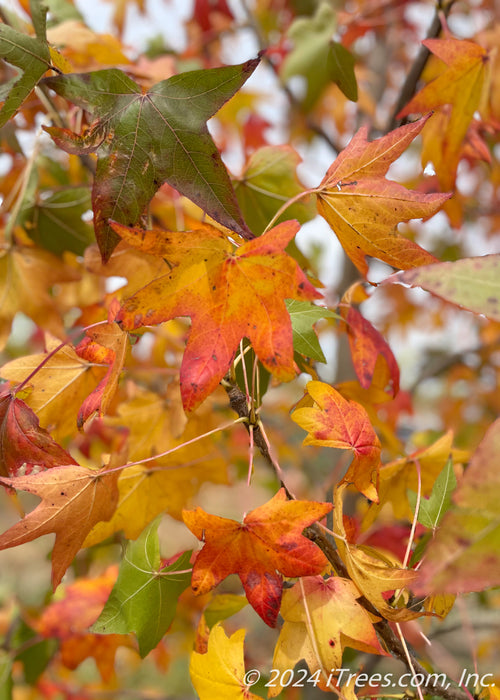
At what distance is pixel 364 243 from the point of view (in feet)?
1.84

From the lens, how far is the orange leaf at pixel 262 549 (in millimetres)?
458

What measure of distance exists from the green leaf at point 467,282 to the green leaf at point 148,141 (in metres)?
0.21

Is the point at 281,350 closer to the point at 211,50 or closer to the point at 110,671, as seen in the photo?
the point at 110,671

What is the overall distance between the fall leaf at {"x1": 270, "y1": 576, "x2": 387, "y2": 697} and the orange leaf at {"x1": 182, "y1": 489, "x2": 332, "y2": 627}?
0.15 feet

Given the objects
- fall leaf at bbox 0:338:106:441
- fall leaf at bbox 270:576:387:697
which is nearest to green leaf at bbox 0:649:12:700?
fall leaf at bbox 0:338:106:441

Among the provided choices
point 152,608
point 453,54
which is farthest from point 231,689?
point 453,54

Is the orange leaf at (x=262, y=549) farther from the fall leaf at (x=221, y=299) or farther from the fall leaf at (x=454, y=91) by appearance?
the fall leaf at (x=454, y=91)

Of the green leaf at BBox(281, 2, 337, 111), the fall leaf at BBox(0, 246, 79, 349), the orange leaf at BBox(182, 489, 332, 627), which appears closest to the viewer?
the orange leaf at BBox(182, 489, 332, 627)

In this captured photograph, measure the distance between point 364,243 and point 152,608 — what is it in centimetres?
49

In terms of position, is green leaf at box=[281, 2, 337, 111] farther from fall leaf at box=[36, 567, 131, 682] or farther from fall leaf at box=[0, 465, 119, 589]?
fall leaf at box=[36, 567, 131, 682]

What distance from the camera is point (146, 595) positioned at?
0.62 m

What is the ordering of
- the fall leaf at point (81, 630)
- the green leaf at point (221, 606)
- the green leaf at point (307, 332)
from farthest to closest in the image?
the fall leaf at point (81, 630), the green leaf at point (221, 606), the green leaf at point (307, 332)

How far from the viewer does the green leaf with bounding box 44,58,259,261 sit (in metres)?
0.50

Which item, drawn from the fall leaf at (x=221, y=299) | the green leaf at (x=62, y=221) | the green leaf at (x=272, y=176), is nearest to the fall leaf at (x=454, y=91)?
the green leaf at (x=272, y=176)
